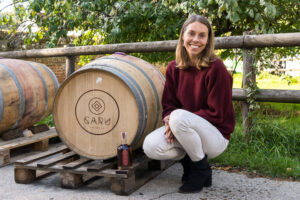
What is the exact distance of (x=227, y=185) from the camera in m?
2.70

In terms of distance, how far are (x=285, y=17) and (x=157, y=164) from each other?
3506 mm

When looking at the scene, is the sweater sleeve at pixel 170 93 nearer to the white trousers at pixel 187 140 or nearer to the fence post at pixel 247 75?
the white trousers at pixel 187 140

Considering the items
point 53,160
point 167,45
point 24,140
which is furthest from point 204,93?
point 24,140

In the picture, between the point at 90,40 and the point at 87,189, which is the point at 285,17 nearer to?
the point at 90,40

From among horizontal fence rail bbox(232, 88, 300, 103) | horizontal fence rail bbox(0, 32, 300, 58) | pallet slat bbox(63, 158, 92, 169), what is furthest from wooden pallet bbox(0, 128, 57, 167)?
horizontal fence rail bbox(232, 88, 300, 103)

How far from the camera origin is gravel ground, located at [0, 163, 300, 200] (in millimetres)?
2471

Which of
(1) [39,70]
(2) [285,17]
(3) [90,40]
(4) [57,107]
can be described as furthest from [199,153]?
(3) [90,40]

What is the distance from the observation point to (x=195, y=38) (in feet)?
8.36

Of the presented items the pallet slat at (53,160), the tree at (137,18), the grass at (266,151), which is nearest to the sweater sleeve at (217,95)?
the grass at (266,151)

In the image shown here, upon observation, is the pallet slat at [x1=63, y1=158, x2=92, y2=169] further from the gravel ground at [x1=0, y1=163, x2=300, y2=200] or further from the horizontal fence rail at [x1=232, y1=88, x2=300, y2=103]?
the horizontal fence rail at [x1=232, y1=88, x2=300, y2=103]

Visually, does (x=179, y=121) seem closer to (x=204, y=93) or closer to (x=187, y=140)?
(x=187, y=140)

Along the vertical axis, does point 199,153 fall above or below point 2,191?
above

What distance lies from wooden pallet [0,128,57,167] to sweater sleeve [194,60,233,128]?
2.04 m

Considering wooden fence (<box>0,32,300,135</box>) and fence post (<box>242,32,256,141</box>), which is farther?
fence post (<box>242,32,256,141</box>)
